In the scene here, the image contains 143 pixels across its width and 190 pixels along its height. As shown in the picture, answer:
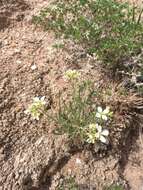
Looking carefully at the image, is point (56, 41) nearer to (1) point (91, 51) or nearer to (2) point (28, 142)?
(1) point (91, 51)

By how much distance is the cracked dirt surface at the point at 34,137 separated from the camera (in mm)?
3002

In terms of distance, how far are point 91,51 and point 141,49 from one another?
403 mm

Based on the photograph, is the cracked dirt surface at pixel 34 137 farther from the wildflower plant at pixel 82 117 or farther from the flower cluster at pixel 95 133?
the flower cluster at pixel 95 133

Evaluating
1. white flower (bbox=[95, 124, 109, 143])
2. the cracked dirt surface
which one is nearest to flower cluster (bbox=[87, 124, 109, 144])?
white flower (bbox=[95, 124, 109, 143])

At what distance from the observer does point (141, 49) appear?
3609 mm

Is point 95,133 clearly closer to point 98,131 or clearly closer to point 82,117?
point 98,131

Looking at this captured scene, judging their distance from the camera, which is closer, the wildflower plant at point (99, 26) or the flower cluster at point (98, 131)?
the flower cluster at point (98, 131)

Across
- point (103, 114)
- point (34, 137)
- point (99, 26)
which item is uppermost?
point (99, 26)

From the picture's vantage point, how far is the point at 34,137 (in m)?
3.12

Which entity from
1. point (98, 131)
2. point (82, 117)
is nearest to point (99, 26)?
point (82, 117)

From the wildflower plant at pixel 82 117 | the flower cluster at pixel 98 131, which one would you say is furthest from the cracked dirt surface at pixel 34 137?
the flower cluster at pixel 98 131

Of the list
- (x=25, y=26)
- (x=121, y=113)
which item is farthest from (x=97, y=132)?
(x=25, y=26)

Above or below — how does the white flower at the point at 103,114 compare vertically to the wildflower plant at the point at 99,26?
below

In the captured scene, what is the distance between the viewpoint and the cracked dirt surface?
300cm
